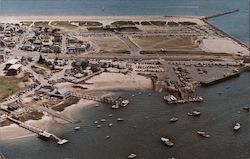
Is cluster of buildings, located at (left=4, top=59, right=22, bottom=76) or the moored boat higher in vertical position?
cluster of buildings, located at (left=4, top=59, right=22, bottom=76)

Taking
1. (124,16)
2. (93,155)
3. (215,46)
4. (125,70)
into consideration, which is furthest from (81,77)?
(124,16)

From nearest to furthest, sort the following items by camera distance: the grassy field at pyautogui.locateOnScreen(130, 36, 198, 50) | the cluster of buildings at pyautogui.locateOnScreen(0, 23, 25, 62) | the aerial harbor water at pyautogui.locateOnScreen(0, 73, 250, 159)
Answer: the aerial harbor water at pyautogui.locateOnScreen(0, 73, 250, 159) → the cluster of buildings at pyautogui.locateOnScreen(0, 23, 25, 62) → the grassy field at pyautogui.locateOnScreen(130, 36, 198, 50)

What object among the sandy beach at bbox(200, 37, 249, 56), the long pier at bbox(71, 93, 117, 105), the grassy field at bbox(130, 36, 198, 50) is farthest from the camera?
the grassy field at bbox(130, 36, 198, 50)

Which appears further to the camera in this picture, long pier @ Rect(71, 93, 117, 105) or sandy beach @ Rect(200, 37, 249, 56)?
sandy beach @ Rect(200, 37, 249, 56)

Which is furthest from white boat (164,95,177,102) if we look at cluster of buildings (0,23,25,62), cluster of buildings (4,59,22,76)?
cluster of buildings (0,23,25,62)

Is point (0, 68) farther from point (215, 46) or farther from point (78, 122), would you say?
point (215, 46)

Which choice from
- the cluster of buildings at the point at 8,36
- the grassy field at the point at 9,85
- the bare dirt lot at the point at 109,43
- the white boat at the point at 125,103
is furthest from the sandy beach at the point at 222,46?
the grassy field at the point at 9,85

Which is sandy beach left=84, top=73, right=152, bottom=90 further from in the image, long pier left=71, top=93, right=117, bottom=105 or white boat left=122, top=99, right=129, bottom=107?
white boat left=122, top=99, right=129, bottom=107
